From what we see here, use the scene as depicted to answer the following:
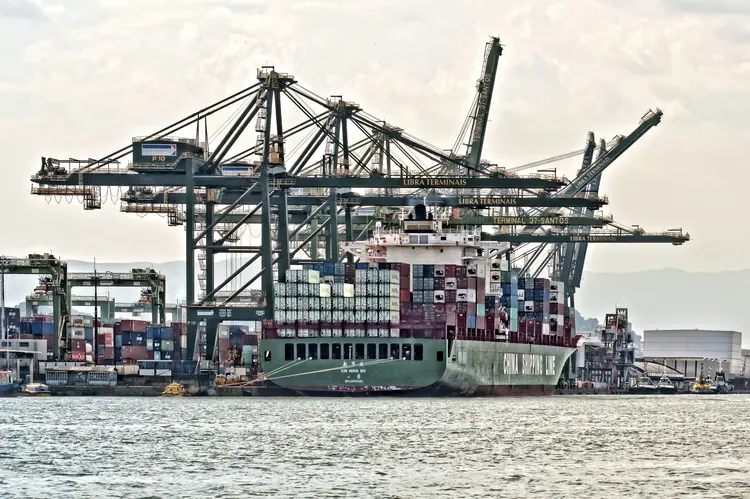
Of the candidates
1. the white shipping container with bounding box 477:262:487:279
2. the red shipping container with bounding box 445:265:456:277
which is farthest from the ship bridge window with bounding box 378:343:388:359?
the white shipping container with bounding box 477:262:487:279

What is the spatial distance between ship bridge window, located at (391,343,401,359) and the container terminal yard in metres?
0.06

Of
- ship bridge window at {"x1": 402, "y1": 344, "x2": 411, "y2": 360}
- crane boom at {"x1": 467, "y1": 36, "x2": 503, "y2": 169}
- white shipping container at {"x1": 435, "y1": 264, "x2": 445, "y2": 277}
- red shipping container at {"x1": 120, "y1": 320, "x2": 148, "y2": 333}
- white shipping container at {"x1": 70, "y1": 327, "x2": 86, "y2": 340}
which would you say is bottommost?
ship bridge window at {"x1": 402, "y1": 344, "x2": 411, "y2": 360}

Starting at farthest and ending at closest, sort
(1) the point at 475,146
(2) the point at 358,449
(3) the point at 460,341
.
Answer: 1. (1) the point at 475,146
2. (3) the point at 460,341
3. (2) the point at 358,449

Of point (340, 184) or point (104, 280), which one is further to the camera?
point (104, 280)

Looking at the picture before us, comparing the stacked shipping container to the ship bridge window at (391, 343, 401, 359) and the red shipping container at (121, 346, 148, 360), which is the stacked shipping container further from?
the red shipping container at (121, 346, 148, 360)

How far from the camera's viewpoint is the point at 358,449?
184 ft

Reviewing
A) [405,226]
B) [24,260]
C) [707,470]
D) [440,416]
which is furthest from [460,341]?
[707,470]

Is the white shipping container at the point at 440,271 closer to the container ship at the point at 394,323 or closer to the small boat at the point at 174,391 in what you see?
the container ship at the point at 394,323

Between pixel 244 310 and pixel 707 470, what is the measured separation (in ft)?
163

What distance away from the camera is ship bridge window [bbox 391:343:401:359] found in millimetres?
93375

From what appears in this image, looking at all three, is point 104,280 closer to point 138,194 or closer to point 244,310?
point 138,194

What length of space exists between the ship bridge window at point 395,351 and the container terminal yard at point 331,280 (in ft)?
0.19

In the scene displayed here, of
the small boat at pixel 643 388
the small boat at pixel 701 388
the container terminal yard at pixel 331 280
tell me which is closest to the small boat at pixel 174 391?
the container terminal yard at pixel 331 280

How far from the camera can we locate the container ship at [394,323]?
92875 mm
